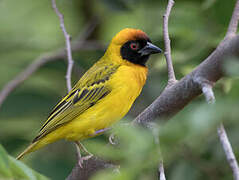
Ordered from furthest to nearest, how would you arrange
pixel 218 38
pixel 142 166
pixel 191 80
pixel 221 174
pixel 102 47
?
pixel 102 47
pixel 218 38
pixel 221 174
pixel 191 80
pixel 142 166

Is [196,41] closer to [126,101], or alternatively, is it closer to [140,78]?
[140,78]

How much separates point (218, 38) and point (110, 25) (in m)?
2.89

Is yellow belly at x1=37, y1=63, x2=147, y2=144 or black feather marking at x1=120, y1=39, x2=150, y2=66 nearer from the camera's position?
yellow belly at x1=37, y1=63, x2=147, y2=144

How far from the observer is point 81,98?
402 cm

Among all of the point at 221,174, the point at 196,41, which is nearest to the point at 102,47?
the point at 196,41

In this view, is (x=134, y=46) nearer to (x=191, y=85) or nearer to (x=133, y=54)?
(x=133, y=54)

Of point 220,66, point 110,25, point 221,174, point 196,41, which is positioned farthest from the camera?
point 110,25

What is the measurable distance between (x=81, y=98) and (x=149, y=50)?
2.95 ft

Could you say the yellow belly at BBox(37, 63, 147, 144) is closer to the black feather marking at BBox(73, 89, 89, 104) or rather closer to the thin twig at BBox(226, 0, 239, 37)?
the black feather marking at BBox(73, 89, 89, 104)

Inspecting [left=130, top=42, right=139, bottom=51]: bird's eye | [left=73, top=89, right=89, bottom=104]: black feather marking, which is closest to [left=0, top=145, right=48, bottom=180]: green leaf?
[left=73, top=89, right=89, bottom=104]: black feather marking

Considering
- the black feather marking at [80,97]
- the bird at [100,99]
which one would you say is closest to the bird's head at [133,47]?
the bird at [100,99]

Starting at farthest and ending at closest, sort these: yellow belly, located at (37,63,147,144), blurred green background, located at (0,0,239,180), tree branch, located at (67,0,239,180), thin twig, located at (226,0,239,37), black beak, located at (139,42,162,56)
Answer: black beak, located at (139,42,162,56)
yellow belly, located at (37,63,147,144)
thin twig, located at (226,0,239,37)
tree branch, located at (67,0,239,180)
blurred green background, located at (0,0,239,180)

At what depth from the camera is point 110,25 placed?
6.34 meters

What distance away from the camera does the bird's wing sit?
152 inches
